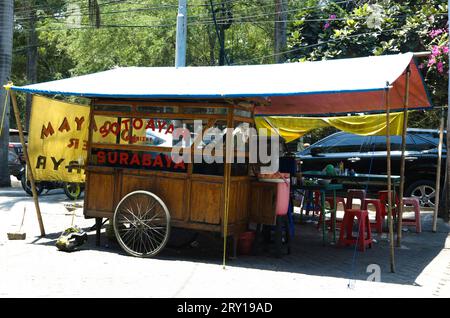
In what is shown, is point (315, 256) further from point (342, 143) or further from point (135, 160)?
point (342, 143)

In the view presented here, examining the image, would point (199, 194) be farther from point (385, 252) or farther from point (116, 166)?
point (385, 252)

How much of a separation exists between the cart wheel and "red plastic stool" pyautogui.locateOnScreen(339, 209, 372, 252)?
2.90 metres

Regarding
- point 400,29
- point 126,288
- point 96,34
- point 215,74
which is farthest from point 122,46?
point 126,288

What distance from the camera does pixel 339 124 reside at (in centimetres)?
1041

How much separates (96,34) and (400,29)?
46.7 ft

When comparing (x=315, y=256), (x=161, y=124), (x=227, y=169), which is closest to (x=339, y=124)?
(x=315, y=256)

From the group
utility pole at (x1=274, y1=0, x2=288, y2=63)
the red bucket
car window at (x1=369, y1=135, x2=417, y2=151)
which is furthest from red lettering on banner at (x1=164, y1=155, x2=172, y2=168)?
utility pole at (x1=274, y1=0, x2=288, y2=63)

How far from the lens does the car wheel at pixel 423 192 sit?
37.9 feet

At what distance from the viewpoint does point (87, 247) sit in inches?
304

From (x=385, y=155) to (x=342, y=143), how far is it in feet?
3.64

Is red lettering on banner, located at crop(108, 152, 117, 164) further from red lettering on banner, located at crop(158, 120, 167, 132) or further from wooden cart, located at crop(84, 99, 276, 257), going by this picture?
red lettering on banner, located at crop(158, 120, 167, 132)

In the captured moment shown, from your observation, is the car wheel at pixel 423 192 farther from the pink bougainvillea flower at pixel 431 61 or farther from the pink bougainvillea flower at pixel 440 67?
the pink bougainvillea flower at pixel 431 61

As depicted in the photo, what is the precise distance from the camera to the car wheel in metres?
11.5

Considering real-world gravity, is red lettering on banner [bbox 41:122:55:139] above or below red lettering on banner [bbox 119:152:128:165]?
above
